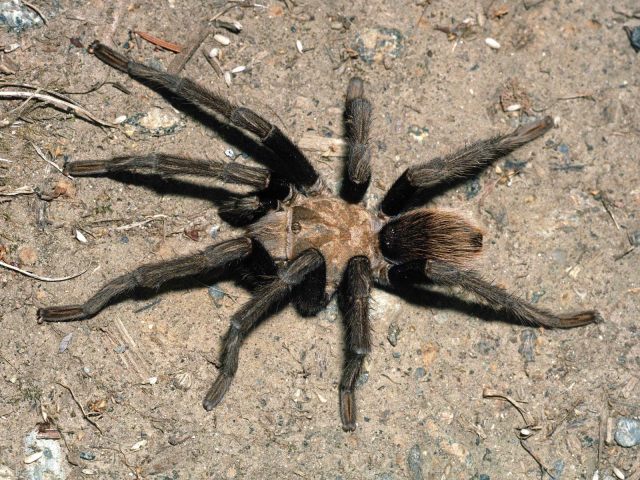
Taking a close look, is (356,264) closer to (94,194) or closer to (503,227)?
(503,227)

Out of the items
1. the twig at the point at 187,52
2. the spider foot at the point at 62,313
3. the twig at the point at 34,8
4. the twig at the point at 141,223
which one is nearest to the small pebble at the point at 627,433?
the twig at the point at 141,223

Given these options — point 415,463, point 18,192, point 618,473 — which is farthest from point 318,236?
point 618,473

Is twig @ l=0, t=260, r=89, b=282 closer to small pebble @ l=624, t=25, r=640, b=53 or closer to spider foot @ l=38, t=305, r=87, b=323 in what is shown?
spider foot @ l=38, t=305, r=87, b=323

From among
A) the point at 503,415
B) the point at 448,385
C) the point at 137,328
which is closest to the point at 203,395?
the point at 137,328

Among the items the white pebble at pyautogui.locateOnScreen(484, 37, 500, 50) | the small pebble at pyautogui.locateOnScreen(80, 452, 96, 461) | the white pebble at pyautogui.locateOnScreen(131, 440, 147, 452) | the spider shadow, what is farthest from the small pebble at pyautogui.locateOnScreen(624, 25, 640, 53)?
the small pebble at pyautogui.locateOnScreen(80, 452, 96, 461)

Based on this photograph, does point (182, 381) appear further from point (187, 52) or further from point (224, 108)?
point (187, 52)

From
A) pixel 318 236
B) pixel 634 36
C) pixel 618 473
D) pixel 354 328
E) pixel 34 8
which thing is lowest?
pixel 618 473

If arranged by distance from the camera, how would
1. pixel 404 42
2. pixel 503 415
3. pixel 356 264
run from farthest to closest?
pixel 404 42 → pixel 503 415 → pixel 356 264
